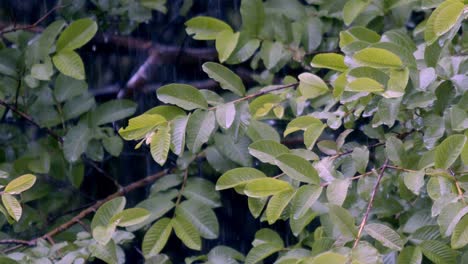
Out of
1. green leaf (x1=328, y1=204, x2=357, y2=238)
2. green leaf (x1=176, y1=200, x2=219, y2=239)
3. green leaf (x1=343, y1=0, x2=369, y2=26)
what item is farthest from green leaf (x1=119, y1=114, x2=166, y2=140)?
green leaf (x1=343, y1=0, x2=369, y2=26)

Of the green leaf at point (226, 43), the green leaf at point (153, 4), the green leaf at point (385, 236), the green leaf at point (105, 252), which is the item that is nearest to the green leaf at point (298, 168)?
the green leaf at point (385, 236)

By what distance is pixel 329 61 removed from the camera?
1151 mm

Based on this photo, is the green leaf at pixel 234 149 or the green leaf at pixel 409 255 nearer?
the green leaf at pixel 409 255

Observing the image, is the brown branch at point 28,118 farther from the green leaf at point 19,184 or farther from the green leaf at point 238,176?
the green leaf at point 238,176

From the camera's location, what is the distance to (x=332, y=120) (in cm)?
119

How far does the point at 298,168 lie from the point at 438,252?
0.77ft

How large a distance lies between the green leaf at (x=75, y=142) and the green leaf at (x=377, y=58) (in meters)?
0.83

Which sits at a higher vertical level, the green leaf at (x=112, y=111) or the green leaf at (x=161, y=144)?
the green leaf at (x=161, y=144)

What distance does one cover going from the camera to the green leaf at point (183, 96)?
1.17m

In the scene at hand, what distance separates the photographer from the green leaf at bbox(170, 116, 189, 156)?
1.12m

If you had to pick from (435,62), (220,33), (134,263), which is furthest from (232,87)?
(134,263)

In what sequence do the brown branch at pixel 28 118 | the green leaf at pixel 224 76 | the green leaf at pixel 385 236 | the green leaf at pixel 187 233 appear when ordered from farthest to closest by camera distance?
the brown branch at pixel 28 118 < the green leaf at pixel 187 233 < the green leaf at pixel 224 76 < the green leaf at pixel 385 236

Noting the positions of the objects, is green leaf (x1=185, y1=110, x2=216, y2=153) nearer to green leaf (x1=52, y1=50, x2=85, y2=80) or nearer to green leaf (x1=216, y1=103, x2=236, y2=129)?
green leaf (x1=216, y1=103, x2=236, y2=129)

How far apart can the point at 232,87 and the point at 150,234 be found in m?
0.33
